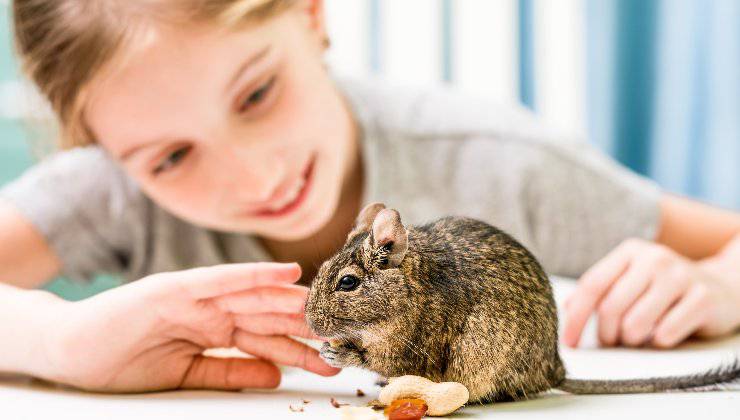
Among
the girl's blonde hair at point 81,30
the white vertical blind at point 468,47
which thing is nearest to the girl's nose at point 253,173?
the girl's blonde hair at point 81,30

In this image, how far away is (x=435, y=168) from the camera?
1674mm

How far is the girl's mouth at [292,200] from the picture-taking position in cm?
Answer: 124

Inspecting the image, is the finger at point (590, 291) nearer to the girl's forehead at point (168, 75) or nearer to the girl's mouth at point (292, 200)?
the girl's mouth at point (292, 200)

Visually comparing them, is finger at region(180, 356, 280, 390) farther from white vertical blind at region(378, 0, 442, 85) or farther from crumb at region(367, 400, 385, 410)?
white vertical blind at region(378, 0, 442, 85)

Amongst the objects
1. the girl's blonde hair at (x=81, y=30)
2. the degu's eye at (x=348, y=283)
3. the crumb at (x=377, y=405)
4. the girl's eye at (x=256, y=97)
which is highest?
the girl's blonde hair at (x=81, y=30)

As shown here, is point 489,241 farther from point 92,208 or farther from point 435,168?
point 92,208

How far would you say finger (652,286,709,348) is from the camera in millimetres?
1009

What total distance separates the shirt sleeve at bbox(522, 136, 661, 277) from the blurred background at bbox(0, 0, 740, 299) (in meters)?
0.89

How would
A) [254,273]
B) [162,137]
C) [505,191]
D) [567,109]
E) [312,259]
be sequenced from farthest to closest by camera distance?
[567,109] < [505,191] < [162,137] < [312,259] < [254,273]

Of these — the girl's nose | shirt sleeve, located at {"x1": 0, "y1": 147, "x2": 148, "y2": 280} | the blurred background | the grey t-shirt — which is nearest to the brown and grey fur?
the girl's nose

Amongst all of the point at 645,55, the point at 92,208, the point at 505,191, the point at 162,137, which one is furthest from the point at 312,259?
the point at 645,55

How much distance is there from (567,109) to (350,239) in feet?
7.54

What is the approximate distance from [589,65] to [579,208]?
4.28ft

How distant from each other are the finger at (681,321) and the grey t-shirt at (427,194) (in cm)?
46
